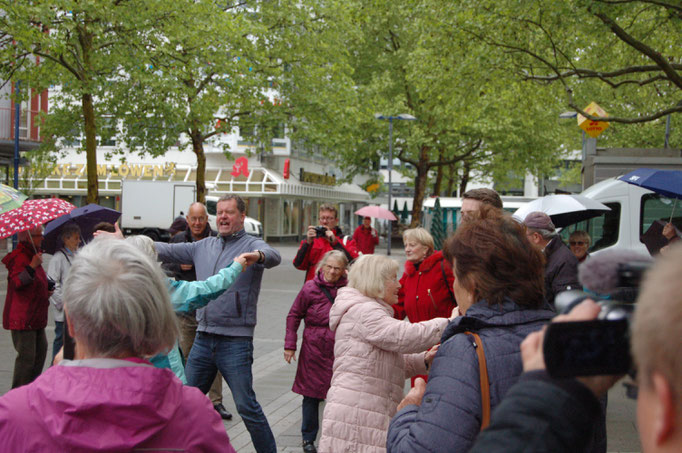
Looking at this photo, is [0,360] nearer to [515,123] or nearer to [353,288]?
[353,288]

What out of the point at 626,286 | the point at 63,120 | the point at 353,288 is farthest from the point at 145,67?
the point at 626,286

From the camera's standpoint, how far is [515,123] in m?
32.9

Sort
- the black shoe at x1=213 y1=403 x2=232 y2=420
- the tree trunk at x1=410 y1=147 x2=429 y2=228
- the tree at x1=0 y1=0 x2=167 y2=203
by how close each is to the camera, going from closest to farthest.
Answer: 1. the black shoe at x1=213 y1=403 x2=232 y2=420
2. the tree at x1=0 y1=0 x2=167 y2=203
3. the tree trunk at x1=410 y1=147 x2=429 y2=228

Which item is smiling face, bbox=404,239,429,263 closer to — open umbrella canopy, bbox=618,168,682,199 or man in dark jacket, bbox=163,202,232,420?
man in dark jacket, bbox=163,202,232,420

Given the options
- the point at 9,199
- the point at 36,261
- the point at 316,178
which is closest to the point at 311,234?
the point at 36,261

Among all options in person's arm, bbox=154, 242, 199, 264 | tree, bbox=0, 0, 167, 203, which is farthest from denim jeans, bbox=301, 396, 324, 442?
tree, bbox=0, 0, 167, 203

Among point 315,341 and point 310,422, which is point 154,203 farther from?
point 310,422

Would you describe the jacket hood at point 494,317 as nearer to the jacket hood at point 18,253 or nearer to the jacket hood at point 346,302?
the jacket hood at point 346,302

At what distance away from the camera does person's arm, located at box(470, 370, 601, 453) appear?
3.37 ft

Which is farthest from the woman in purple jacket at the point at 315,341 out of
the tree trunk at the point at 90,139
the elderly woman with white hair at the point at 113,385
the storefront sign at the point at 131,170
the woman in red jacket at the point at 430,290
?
the storefront sign at the point at 131,170

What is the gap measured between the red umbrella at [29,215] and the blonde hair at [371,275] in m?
3.44

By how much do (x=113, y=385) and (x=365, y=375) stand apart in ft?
7.71

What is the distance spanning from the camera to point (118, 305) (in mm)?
1850

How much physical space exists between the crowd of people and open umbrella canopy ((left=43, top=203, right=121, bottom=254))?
154 cm
